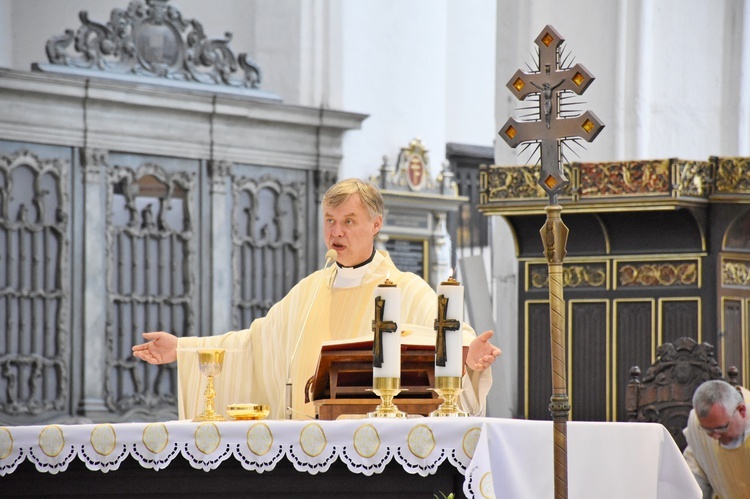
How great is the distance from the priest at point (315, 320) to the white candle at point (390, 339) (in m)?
0.77

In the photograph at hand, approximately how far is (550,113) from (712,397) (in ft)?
7.96

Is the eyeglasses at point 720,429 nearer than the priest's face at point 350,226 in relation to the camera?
No

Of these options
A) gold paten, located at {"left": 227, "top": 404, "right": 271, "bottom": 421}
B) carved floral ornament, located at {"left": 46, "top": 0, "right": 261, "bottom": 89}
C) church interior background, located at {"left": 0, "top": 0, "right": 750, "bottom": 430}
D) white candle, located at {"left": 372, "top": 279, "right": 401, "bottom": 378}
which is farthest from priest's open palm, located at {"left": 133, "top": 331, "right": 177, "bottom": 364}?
carved floral ornament, located at {"left": 46, "top": 0, "right": 261, "bottom": 89}

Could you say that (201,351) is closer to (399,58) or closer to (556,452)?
(556,452)

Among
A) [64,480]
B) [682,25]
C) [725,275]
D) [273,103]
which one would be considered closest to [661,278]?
[725,275]

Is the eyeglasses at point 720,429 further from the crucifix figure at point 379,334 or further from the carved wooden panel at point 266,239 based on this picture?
the carved wooden panel at point 266,239

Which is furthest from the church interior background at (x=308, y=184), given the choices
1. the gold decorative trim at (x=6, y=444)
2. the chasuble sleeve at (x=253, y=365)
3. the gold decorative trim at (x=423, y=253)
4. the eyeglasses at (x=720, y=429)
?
the gold decorative trim at (x=6, y=444)

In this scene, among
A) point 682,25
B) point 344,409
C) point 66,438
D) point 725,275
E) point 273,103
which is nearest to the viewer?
point 66,438

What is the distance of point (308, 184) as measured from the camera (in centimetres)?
1328

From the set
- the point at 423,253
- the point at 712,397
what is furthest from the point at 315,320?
the point at 423,253

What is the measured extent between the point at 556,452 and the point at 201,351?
4.54ft

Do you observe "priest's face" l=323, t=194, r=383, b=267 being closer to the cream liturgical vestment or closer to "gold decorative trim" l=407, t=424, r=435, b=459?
the cream liturgical vestment

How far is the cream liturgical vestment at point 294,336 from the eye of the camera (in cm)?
556

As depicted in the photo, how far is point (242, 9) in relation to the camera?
553 inches
